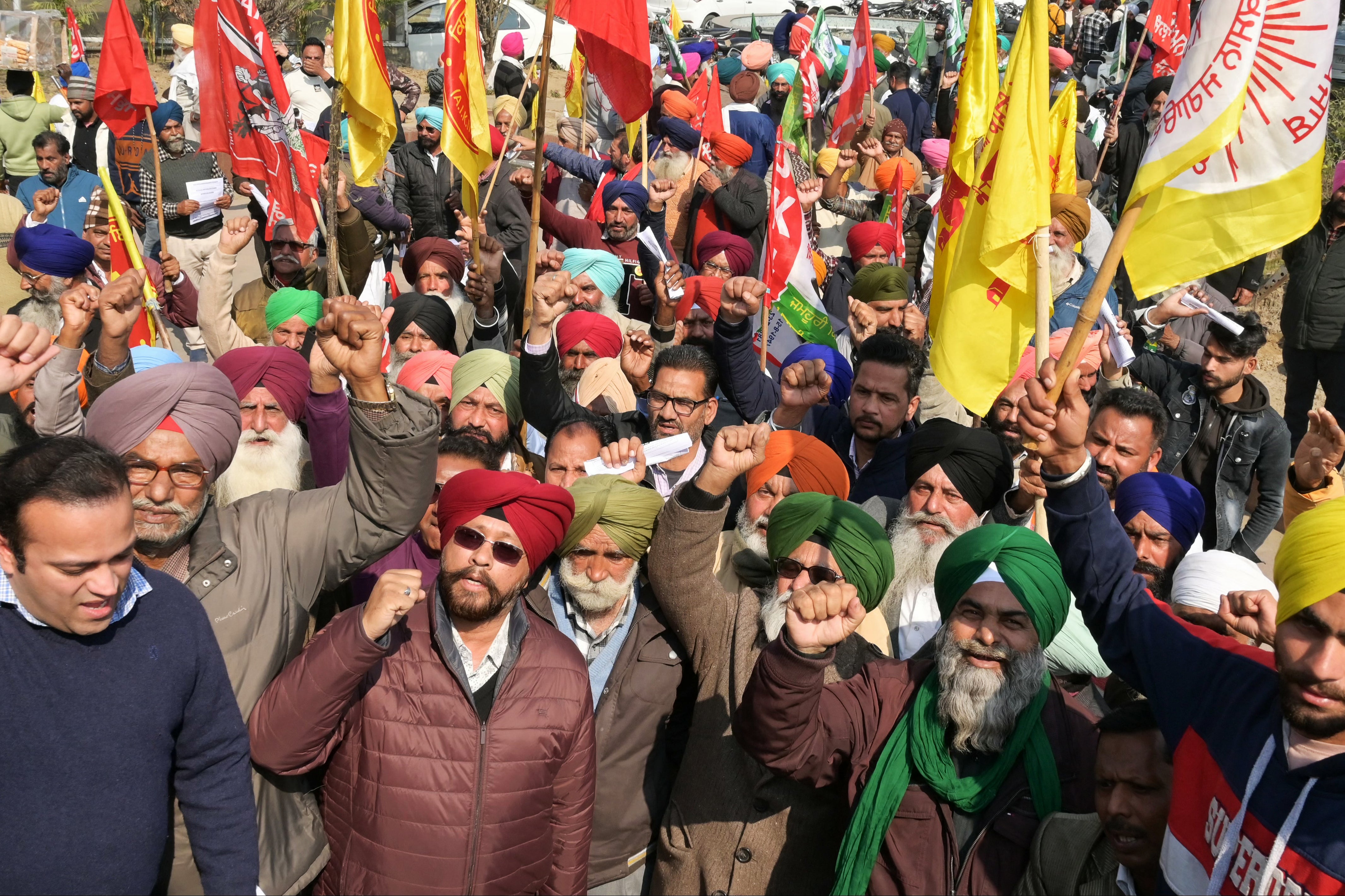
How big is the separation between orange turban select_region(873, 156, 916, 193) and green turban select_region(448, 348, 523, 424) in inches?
195

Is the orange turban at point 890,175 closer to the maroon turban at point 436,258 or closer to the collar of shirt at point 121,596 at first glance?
the maroon turban at point 436,258

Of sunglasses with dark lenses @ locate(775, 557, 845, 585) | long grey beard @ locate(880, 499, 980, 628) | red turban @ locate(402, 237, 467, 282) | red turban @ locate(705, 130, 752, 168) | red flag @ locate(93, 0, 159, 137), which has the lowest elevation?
long grey beard @ locate(880, 499, 980, 628)

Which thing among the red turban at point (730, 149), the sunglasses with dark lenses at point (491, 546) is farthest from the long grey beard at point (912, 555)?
the red turban at point (730, 149)

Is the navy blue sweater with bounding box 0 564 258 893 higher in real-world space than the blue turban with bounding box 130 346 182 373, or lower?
lower

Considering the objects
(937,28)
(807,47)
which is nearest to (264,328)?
(807,47)

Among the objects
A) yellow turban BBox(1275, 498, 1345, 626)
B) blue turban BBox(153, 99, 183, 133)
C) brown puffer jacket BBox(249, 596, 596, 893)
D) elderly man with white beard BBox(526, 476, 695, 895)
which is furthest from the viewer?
blue turban BBox(153, 99, 183, 133)

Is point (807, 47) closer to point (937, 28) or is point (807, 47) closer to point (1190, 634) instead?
point (1190, 634)

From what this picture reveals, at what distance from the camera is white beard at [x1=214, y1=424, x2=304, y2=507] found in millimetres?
4426

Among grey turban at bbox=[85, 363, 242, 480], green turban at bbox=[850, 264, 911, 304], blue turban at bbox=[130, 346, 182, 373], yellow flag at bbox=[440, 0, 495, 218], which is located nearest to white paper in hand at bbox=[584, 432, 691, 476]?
grey turban at bbox=[85, 363, 242, 480]

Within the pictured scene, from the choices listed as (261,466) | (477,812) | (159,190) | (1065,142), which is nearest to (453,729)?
(477,812)

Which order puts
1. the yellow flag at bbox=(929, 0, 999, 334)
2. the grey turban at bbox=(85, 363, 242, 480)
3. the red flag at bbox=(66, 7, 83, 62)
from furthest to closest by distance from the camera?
the red flag at bbox=(66, 7, 83, 62)
the yellow flag at bbox=(929, 0, 999, 334)
the grey turban at bbox=(85, 363, 242, 480)

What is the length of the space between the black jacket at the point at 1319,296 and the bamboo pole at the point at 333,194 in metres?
6.10

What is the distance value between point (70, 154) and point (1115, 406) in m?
10.7

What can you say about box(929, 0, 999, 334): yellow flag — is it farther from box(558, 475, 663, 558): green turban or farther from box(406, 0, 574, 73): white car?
box(406, 0, 574, 73): white car
